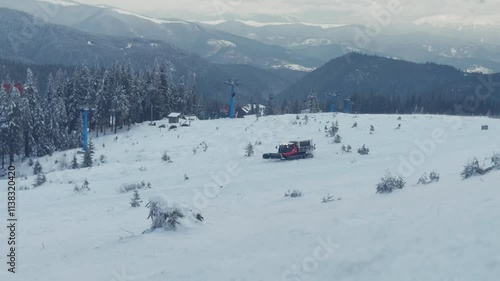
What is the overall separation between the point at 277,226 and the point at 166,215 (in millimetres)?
3422

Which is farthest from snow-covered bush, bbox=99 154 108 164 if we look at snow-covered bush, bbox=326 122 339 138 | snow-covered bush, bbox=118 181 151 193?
snow-covered bush, bbox=326 122 339 138

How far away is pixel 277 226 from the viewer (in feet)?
44.0

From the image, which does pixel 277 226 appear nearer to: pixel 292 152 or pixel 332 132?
pixel 292 152

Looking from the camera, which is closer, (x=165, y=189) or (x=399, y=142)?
(x=165, y=189)

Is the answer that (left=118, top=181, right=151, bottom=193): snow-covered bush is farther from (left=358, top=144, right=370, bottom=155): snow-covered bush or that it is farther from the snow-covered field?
(left=358, top=144, right=370, bottom=155): snow-covered bush

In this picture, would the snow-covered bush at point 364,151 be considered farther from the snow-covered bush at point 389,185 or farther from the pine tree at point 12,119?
the pine tree at point 12,119

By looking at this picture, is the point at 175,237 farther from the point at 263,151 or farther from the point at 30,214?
the point at 263,151

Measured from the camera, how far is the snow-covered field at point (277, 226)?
945 cm

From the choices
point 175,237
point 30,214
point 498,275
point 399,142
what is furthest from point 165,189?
point 399,142

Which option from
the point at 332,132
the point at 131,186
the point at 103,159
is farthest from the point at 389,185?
the point at 103,159

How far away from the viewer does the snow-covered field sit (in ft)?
31.0

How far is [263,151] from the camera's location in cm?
3809

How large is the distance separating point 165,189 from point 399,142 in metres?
20.6

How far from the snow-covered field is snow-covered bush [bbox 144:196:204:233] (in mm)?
336
